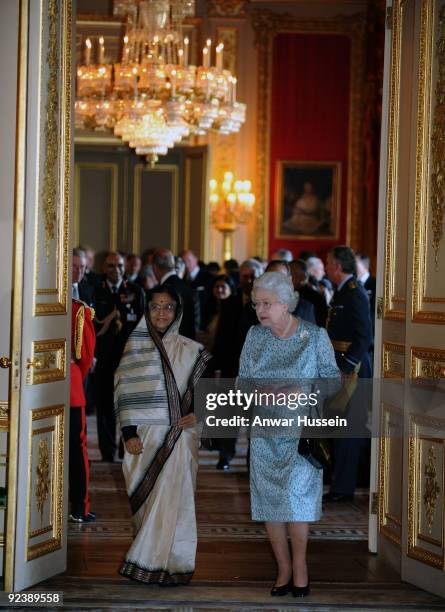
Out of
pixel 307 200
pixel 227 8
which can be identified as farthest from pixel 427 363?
pixel 227 8

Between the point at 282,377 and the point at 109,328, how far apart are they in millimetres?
4117

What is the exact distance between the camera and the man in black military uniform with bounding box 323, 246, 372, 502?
7.39 meters

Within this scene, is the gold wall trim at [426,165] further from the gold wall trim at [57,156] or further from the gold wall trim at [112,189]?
the gold wall trim at [112,189]

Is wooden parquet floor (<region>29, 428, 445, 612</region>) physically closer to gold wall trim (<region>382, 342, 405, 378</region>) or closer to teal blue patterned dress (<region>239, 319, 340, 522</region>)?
teal blue patterned dress (<region>239, 319, 340, 522</region>)

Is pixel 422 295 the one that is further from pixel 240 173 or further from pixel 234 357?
pixel 240 173

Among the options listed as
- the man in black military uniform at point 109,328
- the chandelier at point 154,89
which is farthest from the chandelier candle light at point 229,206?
the man in black military uniform at point 109,328

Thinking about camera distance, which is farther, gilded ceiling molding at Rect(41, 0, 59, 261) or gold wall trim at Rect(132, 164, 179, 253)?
gold wall trim at Rect(132, 164, 179, 253)

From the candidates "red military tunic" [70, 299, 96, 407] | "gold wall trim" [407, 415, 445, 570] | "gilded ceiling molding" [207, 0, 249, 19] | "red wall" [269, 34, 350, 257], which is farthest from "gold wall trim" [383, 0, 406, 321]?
"gilded ceiling molding" [207, 0, 249, 19]

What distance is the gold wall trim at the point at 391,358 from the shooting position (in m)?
5.80

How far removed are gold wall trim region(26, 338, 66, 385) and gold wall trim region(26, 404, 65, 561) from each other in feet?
0.50

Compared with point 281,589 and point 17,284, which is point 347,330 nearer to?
point 281,589

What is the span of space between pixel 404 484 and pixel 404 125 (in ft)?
6.32

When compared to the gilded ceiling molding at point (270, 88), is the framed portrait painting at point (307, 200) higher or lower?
lower

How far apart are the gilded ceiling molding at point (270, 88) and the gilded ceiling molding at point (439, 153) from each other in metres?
11.4
